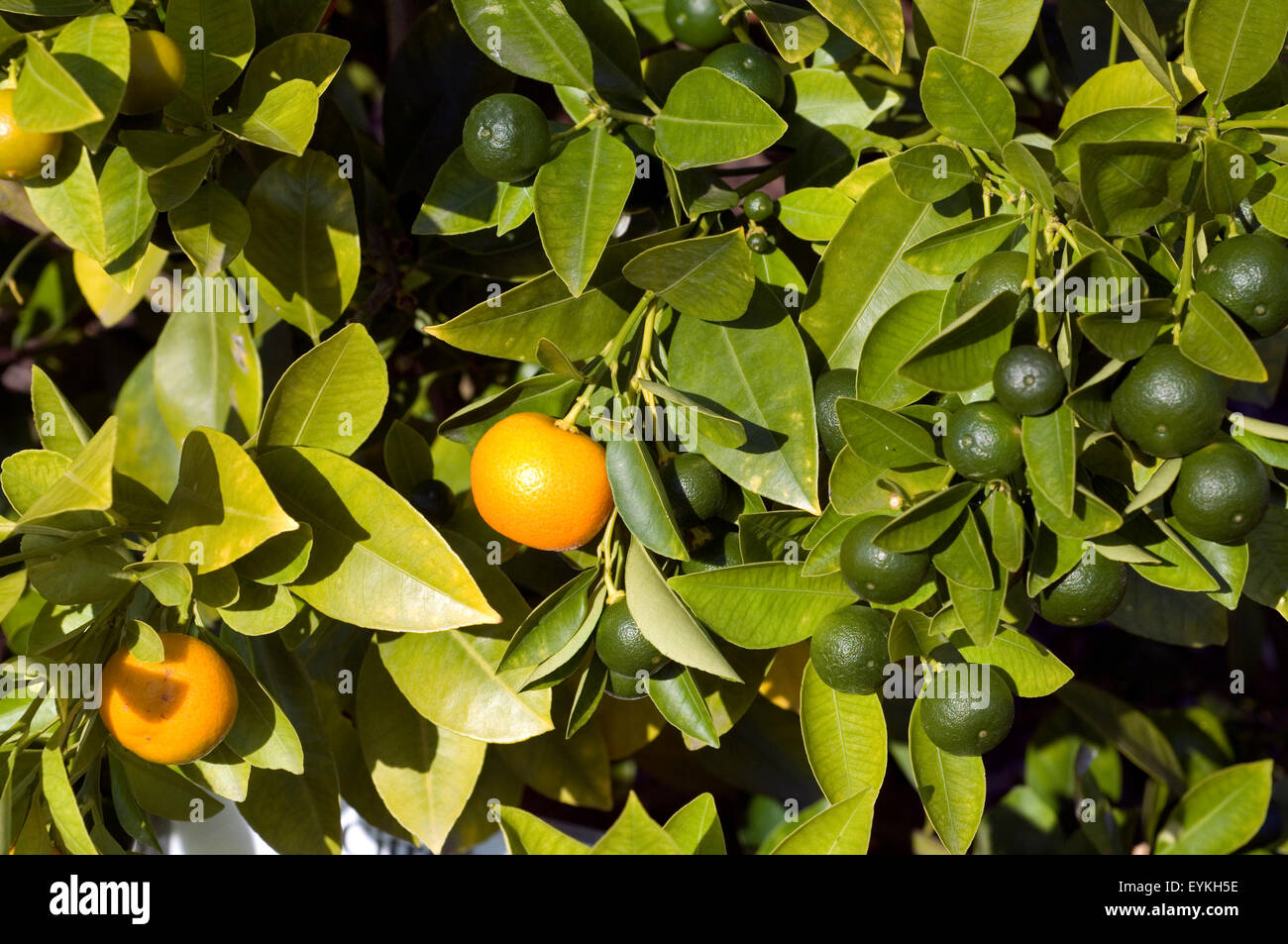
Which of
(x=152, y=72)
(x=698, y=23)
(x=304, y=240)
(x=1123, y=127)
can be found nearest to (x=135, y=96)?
(x=152, y=72)

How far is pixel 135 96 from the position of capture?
25.6 inches

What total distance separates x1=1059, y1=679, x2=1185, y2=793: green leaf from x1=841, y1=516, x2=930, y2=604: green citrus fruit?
543 mm

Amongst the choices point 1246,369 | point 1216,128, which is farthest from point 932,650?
point 1216,128

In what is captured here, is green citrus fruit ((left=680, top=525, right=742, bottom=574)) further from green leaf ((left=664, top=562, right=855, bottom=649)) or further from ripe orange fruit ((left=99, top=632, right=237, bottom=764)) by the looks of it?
ripe orange fruit ((left=99, top=632, right=237, bottom=764))

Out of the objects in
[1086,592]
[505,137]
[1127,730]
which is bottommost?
[1127,730]

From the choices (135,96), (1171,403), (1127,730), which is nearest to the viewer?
(1171,403)

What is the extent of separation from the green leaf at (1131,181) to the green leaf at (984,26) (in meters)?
0.15

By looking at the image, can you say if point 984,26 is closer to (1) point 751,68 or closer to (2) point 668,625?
(1) point 751,68

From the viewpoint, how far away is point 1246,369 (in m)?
0.53

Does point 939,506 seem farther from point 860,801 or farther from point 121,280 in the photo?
point 121,280

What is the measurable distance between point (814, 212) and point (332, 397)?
37 cm

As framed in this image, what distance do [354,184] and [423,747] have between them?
0.50 m

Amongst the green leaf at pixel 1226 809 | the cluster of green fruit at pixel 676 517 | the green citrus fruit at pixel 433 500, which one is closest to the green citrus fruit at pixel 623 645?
the cluster of green fruit at pixel 676 517

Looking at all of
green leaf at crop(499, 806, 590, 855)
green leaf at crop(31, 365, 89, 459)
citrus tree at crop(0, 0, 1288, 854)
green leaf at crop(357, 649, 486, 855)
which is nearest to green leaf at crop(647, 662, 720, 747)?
citrus tree at crop(0, 0, 1288, 854)
